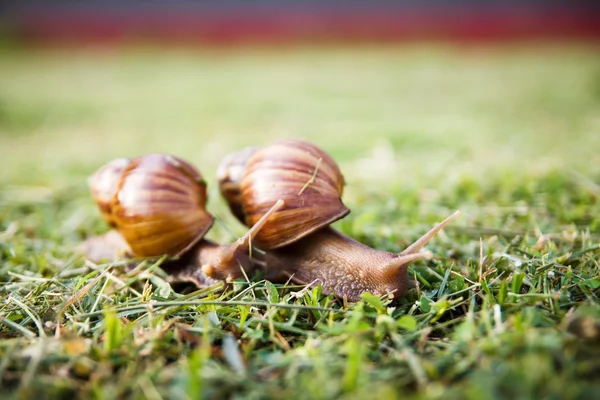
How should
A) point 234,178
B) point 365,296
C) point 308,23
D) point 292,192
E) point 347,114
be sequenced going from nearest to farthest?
point 365,296, point 292,192, point 234,178, point 347,114, point 308,23

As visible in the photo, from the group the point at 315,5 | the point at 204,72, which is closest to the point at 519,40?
the point at 315,5

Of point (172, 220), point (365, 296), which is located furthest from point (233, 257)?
point (365, 296)

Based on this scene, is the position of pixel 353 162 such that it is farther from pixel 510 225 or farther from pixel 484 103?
pixel 484 103

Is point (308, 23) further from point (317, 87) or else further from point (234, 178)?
point (234, 178)

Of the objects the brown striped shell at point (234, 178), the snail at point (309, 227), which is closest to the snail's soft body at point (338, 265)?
the snail at point (309, 227)

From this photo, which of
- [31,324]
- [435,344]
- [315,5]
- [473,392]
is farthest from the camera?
[315,5]

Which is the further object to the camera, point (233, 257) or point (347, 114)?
point (347, 114)

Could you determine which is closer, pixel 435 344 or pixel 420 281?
pixel 435 344
